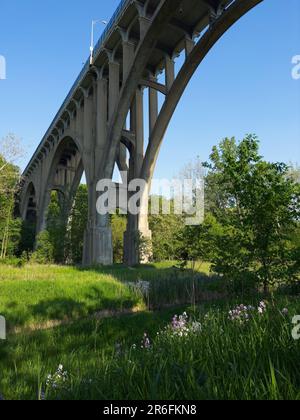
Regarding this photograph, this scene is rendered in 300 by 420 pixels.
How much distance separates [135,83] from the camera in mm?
21578

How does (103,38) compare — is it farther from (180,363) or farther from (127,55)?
(180,363)

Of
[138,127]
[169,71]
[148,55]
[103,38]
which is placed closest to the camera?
[148,55]

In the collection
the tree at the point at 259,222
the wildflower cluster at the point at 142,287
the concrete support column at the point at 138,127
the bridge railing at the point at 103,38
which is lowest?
the wildflower cluster at the point at 142,287

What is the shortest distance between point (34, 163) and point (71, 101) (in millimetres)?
23921

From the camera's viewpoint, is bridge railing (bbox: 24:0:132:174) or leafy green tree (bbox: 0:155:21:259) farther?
leafy green tree (bbox: 0:155:21:259)

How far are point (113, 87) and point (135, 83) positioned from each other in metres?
2.55

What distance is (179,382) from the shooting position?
2.26m

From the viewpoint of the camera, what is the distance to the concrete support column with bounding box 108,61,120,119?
23.2 metres

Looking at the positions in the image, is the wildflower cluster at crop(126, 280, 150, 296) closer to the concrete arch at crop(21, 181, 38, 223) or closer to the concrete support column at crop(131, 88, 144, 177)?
the concrete support column at crop(131, 88, 144, 177)

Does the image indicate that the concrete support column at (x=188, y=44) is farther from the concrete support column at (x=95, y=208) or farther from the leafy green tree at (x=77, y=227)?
the leafy green tree at (x=77, y=227)

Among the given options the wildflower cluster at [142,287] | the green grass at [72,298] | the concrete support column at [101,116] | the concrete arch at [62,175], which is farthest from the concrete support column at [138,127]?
the concrete arch at [62,175]

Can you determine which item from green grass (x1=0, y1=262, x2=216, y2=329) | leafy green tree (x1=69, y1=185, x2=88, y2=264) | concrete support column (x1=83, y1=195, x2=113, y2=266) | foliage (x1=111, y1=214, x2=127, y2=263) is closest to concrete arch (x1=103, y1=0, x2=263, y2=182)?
concrete support column (x1=83, y1=195, x2=113, y2=266)

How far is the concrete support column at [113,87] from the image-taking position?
23.2m

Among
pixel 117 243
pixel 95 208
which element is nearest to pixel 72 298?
pixel 95 208
